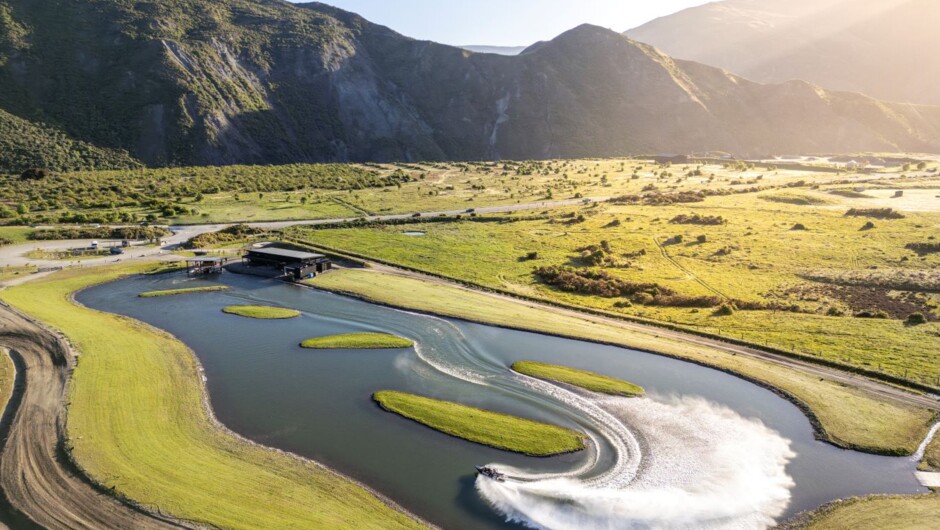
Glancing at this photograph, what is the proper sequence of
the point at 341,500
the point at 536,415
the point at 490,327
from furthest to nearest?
the point at 490,327
the point at 536,415
the point at 341,500

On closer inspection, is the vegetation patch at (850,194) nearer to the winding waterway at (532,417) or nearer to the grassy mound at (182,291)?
the winding waterway at (532,417)

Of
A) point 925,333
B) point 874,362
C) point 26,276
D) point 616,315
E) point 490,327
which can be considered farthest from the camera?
point 26,276

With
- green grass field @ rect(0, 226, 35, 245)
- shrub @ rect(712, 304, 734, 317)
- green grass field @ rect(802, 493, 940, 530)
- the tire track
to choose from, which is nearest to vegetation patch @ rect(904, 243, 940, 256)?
the tire track

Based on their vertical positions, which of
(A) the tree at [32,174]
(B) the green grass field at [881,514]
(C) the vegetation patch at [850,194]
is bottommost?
(B) the green grass field at [881,514]

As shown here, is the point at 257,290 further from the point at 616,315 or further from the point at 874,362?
the point at 874,362

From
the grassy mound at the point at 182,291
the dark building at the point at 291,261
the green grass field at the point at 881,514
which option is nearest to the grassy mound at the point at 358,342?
the dark building at the point at 291,261

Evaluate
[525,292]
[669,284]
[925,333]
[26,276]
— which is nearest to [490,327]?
[525,292]
